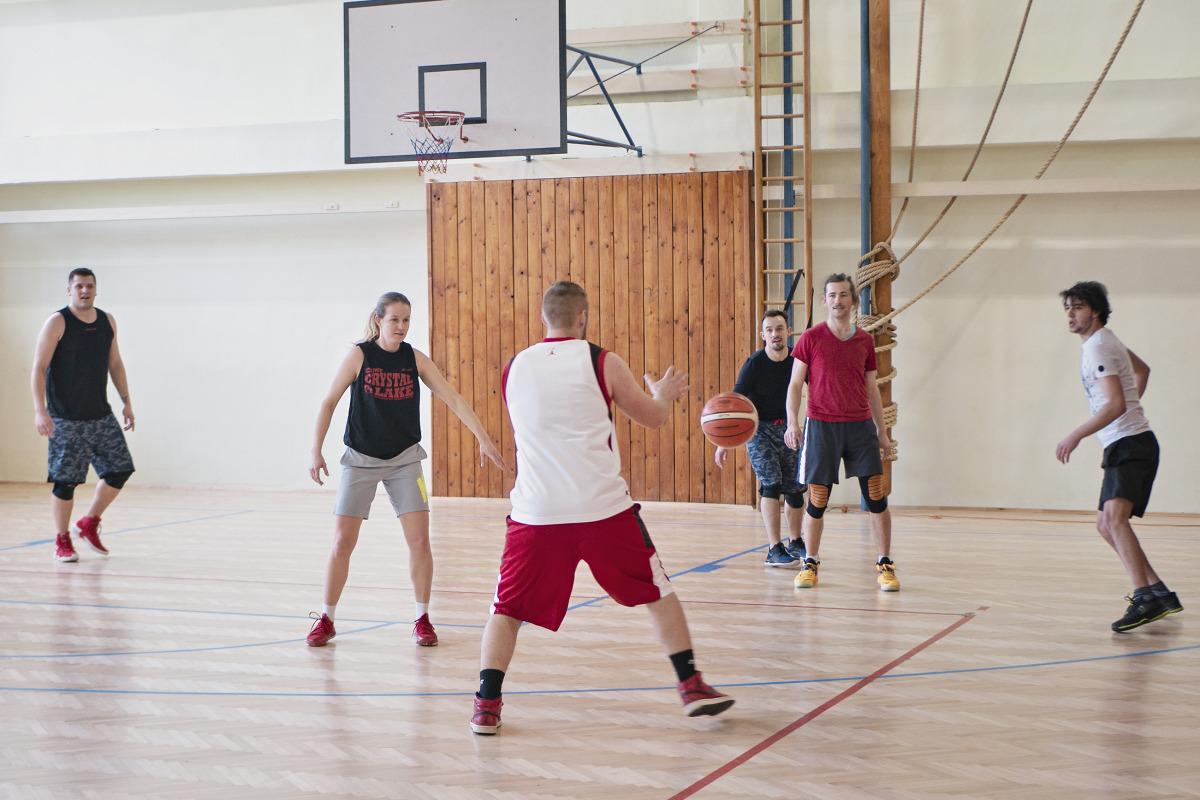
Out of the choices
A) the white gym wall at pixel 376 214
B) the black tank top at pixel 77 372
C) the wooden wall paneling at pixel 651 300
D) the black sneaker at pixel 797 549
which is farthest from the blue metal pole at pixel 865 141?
the black tank top at pixel 77 372

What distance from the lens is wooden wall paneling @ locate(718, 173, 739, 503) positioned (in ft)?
32.5

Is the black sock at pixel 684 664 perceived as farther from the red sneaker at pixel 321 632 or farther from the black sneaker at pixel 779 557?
the black sneaker at pixel 779 557

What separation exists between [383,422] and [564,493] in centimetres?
148

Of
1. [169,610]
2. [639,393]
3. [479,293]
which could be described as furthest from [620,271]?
[639,393]

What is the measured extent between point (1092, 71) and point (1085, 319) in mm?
5382

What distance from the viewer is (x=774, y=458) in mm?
6773

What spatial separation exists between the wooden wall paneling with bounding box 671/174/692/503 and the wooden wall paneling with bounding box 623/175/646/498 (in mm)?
272

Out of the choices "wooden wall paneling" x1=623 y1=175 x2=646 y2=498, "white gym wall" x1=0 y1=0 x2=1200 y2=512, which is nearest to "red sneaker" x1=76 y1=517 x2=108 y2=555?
"white gym wall" x1=0 y1=0 x2=1200 y2=512

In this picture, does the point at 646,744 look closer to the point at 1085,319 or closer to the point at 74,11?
the point at 1085,319

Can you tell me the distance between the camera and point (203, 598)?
19.9 ft

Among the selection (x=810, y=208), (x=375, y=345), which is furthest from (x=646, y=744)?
(x=810, y=208)

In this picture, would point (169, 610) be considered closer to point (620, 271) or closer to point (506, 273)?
point (506, 273)

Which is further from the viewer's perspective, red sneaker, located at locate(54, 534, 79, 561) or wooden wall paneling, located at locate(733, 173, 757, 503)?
wooden wall paneling, located at locate(733, 173, 757, 503)

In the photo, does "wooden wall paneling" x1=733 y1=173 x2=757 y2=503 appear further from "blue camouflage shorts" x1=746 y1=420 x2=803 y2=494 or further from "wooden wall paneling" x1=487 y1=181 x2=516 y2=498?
"blue camouflage shorts" x1=746 y1=420 x2=803 y2=494
